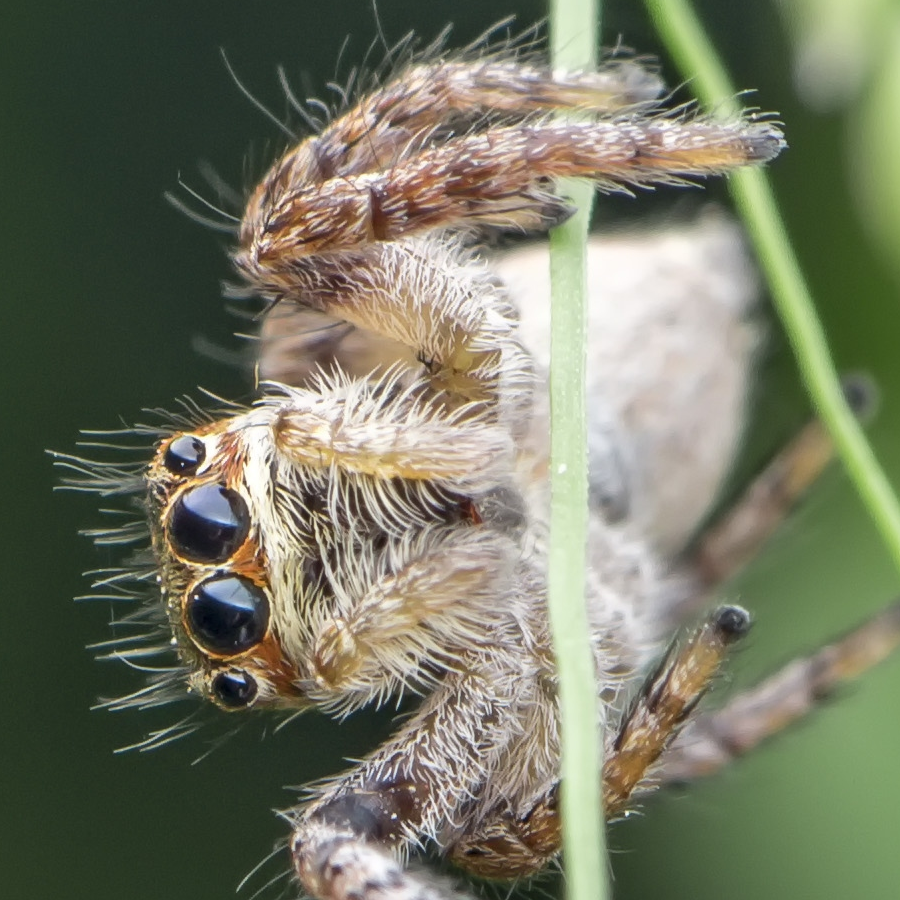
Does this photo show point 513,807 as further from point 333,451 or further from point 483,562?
point 333,451

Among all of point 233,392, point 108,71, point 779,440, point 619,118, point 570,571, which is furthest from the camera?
point 108,71

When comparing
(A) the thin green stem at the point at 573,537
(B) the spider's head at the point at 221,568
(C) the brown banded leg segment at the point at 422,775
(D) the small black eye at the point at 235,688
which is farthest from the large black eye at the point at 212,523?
(A) the thin green stem at the point at 573,537

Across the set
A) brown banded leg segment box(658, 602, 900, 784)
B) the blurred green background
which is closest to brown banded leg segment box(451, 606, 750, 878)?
brown banded leg segment box(658, 602, 900, 784)

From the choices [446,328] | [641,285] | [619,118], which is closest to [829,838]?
[641,285]

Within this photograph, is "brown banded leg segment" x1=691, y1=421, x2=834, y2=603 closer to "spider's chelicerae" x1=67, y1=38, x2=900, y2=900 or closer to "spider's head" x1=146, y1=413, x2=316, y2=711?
"spider's chelicerae" x1=67, y1=38, x2=900, y2=900

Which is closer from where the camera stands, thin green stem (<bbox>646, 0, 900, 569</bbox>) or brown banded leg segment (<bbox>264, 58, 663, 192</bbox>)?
thin green stem (<bbox>646, 0, 900, 569</bbox>)

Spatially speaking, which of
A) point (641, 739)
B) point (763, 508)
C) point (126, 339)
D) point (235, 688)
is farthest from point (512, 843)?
point (126, 339)
